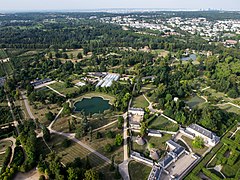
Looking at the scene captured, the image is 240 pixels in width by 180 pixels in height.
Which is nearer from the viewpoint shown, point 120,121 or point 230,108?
point 120,121

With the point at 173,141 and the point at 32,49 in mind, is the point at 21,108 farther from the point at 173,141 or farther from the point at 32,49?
the point at 32,49

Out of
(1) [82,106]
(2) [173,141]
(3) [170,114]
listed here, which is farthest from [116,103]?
(2) [173,141]

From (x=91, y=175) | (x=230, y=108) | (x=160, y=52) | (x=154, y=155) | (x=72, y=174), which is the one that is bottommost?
(x=230, y=108)

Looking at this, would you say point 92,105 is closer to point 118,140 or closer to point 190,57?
Answer: point 118,140

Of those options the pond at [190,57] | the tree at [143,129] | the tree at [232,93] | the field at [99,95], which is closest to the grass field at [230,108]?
the tree at [232,93]

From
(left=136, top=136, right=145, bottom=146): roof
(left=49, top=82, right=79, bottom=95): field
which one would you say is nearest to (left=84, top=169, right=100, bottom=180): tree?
(left=136, top=136, right=145, bottom=146): roof

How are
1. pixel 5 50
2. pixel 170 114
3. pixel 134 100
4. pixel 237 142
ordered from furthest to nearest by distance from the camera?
pixel 5 50 < pixel 134 100 < pixel 170 114 < pixel 237 142

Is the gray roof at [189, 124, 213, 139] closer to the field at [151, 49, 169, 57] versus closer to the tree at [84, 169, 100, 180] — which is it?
the tree at [84, 169, 100, 180]

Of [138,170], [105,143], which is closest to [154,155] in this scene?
[138,170]
